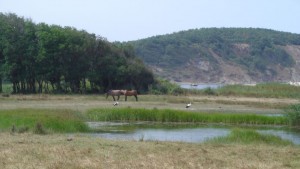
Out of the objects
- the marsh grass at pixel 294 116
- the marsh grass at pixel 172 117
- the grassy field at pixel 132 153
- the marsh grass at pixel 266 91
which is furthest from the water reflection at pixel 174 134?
the marsh grass at pixel 266 91

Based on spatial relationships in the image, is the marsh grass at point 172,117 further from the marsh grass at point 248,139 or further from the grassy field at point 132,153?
the grassy field at point 132,153

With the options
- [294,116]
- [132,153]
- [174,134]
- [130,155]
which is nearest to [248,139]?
[174,134]

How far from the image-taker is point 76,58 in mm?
66375

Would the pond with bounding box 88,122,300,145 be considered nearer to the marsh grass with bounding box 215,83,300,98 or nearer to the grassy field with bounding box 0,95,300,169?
the grassy field with bounding box 0,95,300,169

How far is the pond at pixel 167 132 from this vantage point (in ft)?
88.4

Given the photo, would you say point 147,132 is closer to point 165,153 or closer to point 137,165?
point 165,153

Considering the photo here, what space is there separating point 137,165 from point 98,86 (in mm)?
55076

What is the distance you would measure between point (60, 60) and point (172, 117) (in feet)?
101

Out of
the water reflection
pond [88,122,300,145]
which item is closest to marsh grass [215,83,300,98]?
pond [88,122,300,145]

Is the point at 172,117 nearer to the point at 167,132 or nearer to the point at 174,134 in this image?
the point at 167,132

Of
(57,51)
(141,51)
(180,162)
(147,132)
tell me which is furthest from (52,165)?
(141,51)

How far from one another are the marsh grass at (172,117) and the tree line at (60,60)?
91.2 ft

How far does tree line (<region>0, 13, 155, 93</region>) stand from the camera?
63625 mm

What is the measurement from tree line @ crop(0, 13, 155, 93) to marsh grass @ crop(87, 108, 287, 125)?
27.8m
